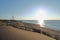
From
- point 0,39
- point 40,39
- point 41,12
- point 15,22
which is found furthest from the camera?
point 15,22

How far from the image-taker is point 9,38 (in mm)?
3277

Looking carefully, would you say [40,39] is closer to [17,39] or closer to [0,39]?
[17,39]

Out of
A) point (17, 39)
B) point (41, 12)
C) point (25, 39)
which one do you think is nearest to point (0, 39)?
point (17, 39)

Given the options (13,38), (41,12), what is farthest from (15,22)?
(13,38)

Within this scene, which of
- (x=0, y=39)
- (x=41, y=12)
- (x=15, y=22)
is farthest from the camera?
(x=15, y=22)

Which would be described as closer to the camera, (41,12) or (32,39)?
(32,39)

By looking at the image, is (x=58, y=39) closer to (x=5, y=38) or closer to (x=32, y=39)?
(x=32, y=39)

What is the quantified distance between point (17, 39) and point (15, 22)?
14.6 feet

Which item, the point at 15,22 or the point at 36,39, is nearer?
the point at 36,39

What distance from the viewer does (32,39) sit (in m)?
3.31

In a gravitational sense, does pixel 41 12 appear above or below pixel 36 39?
above

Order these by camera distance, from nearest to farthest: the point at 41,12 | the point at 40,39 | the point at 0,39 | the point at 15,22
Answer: the point at 0,39 < the point at 40,39 < the point at 41,12 < the point at 15,22

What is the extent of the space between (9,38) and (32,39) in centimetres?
63

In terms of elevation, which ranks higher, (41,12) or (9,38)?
(41,12)
